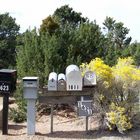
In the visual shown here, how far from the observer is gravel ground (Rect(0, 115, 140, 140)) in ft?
35.7

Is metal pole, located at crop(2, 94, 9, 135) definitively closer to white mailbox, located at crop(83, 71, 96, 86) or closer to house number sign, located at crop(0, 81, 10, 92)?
house number sign, located at crop(0, 81, 10, 92)

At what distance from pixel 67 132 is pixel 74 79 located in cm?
131

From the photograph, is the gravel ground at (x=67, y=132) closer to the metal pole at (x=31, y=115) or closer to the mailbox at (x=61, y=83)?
the metal pole at (x=31, y=115)

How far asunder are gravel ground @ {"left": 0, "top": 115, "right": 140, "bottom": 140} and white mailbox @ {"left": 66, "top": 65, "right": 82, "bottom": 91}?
106 cm

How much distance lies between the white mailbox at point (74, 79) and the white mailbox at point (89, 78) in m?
0.18

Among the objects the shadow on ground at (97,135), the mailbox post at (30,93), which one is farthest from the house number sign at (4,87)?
the shadow on ground at (97,135)

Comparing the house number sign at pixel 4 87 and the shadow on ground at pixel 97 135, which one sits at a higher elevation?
the house number sign at pixel 4 87

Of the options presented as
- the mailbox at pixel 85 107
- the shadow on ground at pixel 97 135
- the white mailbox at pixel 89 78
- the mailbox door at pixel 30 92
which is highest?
the white mailbox at pixel 89 78

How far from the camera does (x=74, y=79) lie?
11023mm

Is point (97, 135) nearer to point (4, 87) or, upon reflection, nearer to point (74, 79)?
point (74, 79)

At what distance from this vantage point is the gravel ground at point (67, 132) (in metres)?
10.9

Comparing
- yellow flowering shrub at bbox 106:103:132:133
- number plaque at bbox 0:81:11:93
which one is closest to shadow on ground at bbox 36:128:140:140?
yellow flowering shrub at bbox 106:103:132:133

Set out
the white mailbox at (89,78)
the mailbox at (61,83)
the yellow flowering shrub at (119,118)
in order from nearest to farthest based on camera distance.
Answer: the yellow flowering shrub at (119,118) → the white mailbox at (89,78) → the mailbox at (61,83)

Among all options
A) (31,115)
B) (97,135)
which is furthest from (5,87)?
(97,135)
